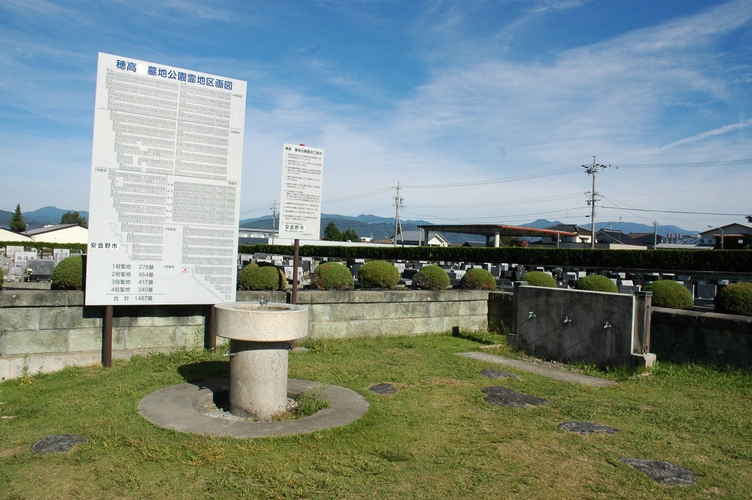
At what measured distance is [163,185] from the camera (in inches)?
295

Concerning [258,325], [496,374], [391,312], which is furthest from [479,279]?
[258,325]

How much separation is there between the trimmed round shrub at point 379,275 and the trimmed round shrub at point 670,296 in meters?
4.90

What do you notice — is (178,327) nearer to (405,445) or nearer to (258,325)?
(258,325)

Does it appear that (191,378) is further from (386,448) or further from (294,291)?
(386,448)

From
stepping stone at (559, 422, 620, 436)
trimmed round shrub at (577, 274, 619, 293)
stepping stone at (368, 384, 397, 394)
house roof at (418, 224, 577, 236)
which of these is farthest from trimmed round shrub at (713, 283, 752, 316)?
house roof at (418, 224, 577, 236)

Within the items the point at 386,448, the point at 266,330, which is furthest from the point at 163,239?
the point at 386,448

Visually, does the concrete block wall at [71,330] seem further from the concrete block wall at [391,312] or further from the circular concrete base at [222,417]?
the concrete block wall at [391,312]

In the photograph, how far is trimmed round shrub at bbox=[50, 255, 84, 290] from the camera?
25.6 ft

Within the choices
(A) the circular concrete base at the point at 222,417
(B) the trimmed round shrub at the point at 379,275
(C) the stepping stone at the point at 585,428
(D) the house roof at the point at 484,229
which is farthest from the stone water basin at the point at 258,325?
(D) the house roof at the point at 484,229

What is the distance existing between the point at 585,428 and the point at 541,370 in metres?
2.93

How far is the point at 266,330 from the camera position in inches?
210

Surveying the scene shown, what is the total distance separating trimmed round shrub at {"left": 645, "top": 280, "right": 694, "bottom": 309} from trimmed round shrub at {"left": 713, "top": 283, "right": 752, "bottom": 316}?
37.0 inches

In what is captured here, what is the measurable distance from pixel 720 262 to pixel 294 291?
978 inches

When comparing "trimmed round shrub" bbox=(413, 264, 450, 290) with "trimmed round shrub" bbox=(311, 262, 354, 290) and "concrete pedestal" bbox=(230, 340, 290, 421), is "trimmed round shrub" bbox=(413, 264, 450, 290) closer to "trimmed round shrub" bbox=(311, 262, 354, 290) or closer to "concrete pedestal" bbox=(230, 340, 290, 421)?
"trimmed round shrub" bbox=(311, 262, 354, 290)
